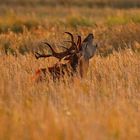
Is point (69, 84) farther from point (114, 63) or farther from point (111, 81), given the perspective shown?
point (114, 63)

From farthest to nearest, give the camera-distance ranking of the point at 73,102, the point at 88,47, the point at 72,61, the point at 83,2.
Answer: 1. the point at 83,2
2. the point at 88,47
3. the point at 72,61
4. the point at 73,102

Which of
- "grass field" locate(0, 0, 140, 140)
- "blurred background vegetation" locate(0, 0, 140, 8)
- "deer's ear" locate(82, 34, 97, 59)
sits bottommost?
"blurred background vegetation" locate(0, 0, 140, 8)

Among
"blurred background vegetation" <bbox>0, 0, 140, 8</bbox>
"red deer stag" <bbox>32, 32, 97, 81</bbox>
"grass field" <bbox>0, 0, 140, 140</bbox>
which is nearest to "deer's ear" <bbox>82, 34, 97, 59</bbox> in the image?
"red deer stag" <bbox>32, 32, 97, 81</bbox>

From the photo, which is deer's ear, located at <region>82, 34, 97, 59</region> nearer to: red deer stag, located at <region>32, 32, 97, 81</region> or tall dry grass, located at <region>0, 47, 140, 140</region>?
red deer stag, located at <region>32, 32, 97, 81</region>

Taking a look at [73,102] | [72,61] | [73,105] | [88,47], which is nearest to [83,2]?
[88,47]

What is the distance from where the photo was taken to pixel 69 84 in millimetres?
8125

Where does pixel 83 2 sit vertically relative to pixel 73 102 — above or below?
below

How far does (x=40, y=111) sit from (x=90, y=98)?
4.20 feet

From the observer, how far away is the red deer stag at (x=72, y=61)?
28.2 ft

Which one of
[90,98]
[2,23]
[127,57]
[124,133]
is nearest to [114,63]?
[127,57]

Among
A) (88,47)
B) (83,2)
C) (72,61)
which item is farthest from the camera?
(83,2)

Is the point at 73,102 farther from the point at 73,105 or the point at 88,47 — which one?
the point at 88,47

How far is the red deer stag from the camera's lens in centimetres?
858

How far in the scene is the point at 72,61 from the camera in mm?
8750
